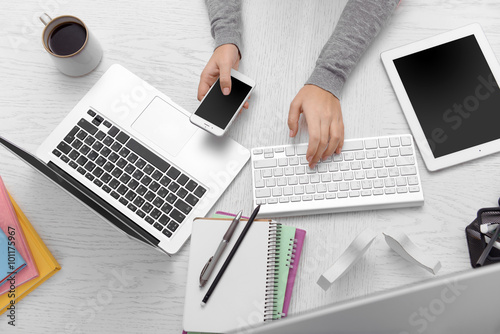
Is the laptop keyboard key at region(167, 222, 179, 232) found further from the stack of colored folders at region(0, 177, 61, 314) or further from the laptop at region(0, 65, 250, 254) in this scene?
the stack of colored folders at region(0, 177, 61, 314)

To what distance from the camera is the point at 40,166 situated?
0.64 meters

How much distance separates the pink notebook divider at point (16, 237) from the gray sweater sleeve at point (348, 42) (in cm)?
59

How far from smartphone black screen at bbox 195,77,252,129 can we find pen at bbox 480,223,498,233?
446 mm

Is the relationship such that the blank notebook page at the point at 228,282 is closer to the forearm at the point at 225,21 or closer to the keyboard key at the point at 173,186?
the keyboard key at the point at 173,186

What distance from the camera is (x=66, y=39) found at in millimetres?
834

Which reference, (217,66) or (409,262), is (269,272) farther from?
(217,66)

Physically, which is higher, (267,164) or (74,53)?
(74,53)

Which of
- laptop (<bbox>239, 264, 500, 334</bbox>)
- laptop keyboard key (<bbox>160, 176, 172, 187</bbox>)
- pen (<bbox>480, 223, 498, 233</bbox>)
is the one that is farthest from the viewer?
laptop keyboard key (<bbox>160, 176, 172, 187</bbox>)

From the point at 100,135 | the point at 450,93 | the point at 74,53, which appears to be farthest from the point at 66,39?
the point at 450,93

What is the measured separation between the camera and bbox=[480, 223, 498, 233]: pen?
703mm

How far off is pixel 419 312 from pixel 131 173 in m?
0.55

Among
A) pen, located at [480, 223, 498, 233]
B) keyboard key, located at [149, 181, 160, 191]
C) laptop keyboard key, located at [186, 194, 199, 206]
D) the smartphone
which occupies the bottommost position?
pen, located at [480, 223, 498, 233]

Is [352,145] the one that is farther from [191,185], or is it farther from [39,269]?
[39,269]

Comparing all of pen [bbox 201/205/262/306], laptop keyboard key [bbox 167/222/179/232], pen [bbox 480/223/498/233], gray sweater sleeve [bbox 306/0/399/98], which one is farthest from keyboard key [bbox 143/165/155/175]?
pen [bbox 480/223/498/233]
